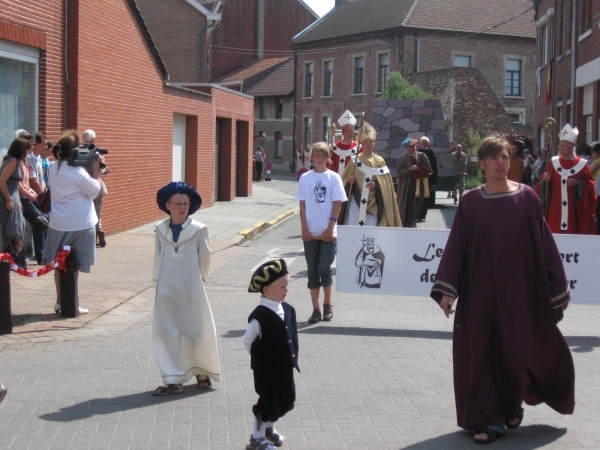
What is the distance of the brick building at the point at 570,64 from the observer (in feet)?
76.8

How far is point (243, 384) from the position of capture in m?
7.11

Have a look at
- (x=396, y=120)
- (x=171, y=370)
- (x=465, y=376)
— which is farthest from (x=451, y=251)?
(x=396, y=120)

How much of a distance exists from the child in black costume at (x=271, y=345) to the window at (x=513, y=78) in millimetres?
52158

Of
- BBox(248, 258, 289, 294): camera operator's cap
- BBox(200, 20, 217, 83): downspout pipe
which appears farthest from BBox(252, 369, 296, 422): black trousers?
BBox(200, 20, 217, 83): downspout pipe

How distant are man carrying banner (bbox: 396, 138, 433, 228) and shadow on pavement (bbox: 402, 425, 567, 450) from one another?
38.4ft

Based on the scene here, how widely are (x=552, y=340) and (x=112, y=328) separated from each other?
4776 millimetres

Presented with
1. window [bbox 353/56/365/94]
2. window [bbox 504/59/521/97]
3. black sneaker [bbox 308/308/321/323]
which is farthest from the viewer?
window [bbox 353/56/365/94]

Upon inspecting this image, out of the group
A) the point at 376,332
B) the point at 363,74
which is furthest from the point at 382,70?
the point at 376,332

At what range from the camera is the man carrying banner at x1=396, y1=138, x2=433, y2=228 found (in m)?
17.7

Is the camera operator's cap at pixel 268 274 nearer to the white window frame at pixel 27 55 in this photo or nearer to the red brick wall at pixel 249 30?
the white window frame at pixel 27 55

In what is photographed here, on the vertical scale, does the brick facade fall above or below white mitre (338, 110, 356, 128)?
A: above

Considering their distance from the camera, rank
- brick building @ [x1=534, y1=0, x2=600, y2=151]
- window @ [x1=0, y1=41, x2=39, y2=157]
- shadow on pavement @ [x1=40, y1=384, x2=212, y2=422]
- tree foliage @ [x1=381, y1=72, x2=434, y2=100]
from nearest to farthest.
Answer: shadow on pavement @ [x1=40, y1=384, x2=212, y2=422] → window @ [x1=0, y1=41, x2=39, y2=157] → brick building @ [x1=534, y1=0, x2=600, y2=151] → tree foliage @ [x1=381, y1=72, x2=434, y2=100]

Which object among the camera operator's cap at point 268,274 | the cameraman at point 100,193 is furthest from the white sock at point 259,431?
the cameraman at point 100,193

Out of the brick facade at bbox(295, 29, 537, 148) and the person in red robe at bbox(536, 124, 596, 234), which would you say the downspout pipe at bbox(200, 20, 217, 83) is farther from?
the person in red robe at bbox(536, 124, 596, 234)
